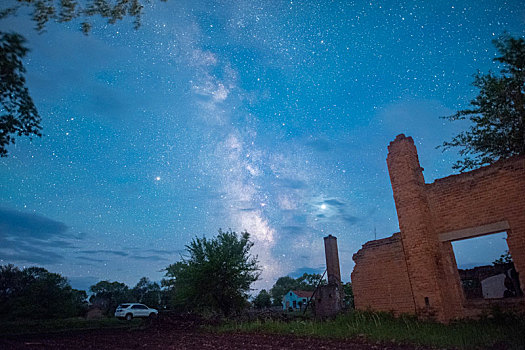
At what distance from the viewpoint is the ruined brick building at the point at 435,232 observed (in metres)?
9.34

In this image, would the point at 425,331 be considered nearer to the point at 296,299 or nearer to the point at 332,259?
the point at 332,259

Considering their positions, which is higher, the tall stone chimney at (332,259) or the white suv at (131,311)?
the tall stone chimney at (332,259)

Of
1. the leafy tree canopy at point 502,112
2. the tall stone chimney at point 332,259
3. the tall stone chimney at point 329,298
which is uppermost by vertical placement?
the leafy tree canopy at point 502,112

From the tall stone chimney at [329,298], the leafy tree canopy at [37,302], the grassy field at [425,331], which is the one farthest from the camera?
the leafy tree canopy at [37,302]

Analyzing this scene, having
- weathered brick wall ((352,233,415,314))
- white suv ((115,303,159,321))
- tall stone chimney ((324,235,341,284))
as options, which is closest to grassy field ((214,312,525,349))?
weathered brick wall ((352,233,415,314))

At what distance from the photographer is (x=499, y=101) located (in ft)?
47.6

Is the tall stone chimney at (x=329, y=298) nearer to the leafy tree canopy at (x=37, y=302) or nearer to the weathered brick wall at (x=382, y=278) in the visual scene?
the weathered brick wall at (x=382, y=278)

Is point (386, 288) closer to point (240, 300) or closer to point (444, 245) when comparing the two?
point (444, 245)

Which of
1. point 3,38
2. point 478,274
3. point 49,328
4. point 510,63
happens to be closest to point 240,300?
point 49,328

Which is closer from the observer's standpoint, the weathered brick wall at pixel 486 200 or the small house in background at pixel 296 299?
the weathered brick wall at pixel 486 200

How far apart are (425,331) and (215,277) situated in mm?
13687

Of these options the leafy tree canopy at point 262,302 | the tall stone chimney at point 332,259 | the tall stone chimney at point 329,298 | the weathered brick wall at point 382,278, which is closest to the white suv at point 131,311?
the tall stone chimney at point 329,298

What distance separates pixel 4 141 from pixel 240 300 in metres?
15.7

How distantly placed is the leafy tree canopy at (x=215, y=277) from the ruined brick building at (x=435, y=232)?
9429 mm
